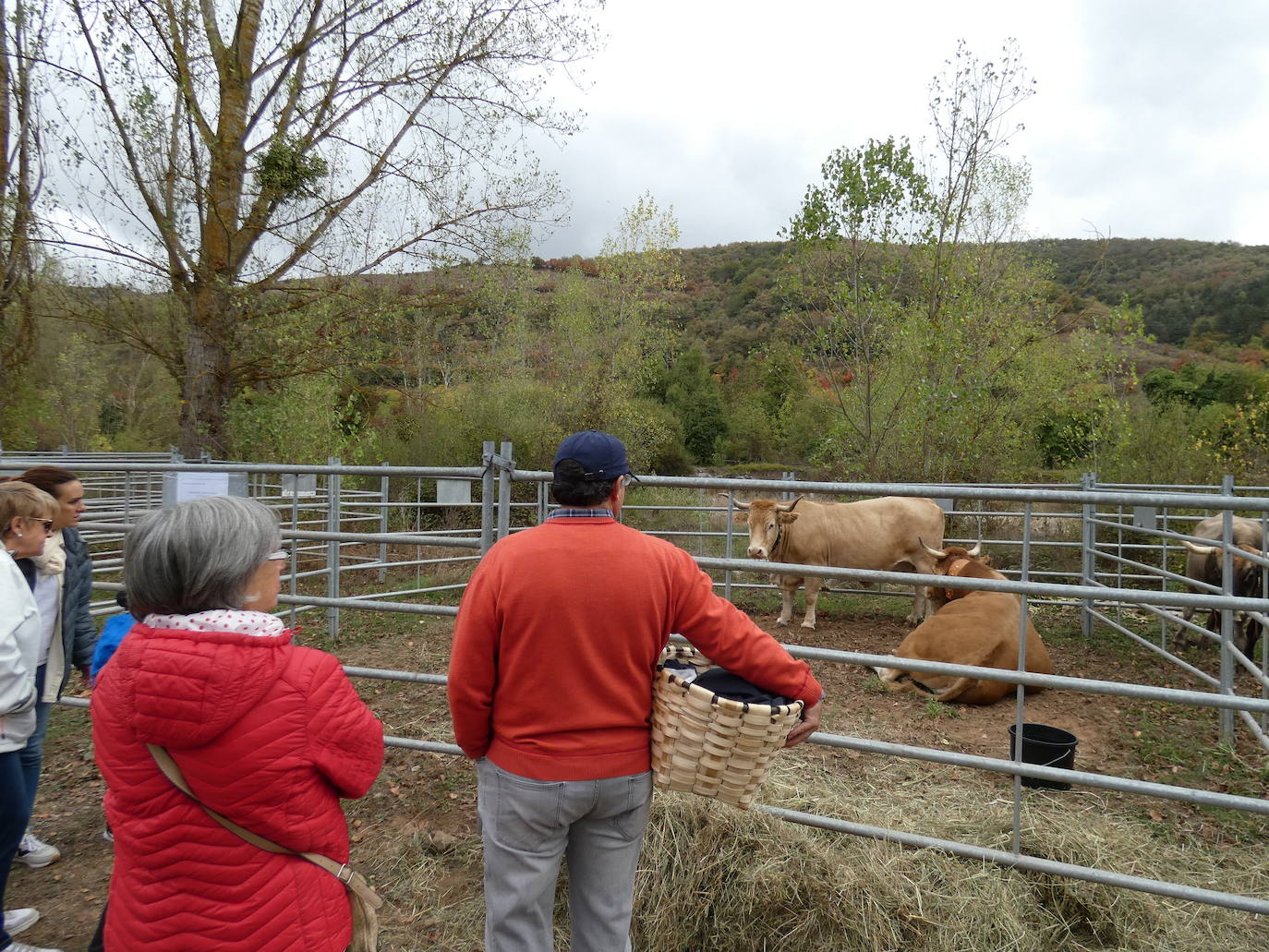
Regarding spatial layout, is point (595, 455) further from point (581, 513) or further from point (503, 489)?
point (503, 489)

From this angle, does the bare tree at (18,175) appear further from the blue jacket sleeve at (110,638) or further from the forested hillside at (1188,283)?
the forested hillside at (1188,283)

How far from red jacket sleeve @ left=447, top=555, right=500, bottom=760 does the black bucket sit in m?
3.01

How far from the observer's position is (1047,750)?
14.1ft

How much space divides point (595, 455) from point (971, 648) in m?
4.85

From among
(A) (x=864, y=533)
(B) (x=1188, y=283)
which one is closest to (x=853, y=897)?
(A) (x=864, y=533)

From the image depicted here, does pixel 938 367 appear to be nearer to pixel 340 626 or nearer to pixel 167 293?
pixel 340 626

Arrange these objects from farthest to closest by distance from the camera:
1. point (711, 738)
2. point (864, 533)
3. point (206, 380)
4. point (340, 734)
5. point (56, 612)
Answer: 1. point (864, 533)
2. point (206, 380)
3. point (56, 612)
4. point (711, 738)
5. point (340, 734)

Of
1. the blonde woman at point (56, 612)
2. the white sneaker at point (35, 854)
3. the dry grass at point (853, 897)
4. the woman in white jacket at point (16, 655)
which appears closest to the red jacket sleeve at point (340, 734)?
the woman in white jacket at point (16, 655)

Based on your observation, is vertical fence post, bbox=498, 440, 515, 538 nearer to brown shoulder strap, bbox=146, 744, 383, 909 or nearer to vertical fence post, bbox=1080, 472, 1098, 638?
brown shoulder strap, bbox=146, 744, 383, 909

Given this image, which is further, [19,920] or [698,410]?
[698,410]

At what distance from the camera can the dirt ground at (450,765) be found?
123 inches

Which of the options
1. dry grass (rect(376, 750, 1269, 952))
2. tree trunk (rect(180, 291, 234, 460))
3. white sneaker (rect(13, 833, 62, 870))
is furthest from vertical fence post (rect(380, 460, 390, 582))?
dry grass (rect(376, 750, 1269, 952))

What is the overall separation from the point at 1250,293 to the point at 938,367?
55014 millimetres

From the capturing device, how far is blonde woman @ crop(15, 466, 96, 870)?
9.55ft
